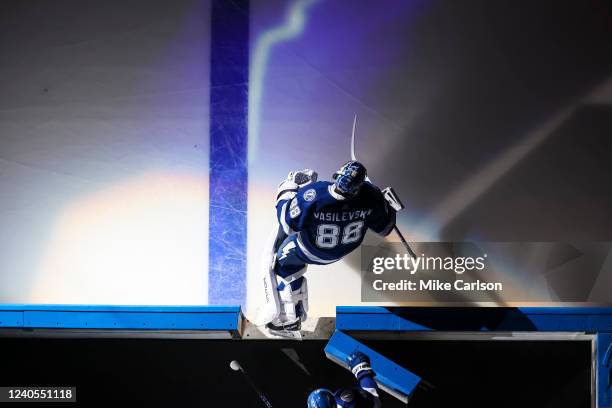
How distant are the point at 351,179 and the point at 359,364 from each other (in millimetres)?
865

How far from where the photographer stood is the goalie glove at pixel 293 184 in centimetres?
366

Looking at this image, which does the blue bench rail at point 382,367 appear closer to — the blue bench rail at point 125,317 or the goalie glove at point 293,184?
the blue bench rail at point 125,317

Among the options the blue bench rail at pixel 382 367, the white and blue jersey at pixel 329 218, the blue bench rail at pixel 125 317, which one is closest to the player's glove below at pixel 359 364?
the blue bench rail at pixel 382 367

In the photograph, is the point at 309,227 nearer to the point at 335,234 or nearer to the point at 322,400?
the point at 335,234

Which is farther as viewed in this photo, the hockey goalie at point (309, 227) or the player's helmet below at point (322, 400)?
the hockey goalie at point (309, 227)

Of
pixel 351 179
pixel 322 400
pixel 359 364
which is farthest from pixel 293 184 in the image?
pixel 322 400

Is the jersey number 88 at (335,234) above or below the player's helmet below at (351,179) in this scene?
below

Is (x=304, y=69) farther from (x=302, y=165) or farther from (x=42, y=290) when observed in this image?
(x=42, y=290)

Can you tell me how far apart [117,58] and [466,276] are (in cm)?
258

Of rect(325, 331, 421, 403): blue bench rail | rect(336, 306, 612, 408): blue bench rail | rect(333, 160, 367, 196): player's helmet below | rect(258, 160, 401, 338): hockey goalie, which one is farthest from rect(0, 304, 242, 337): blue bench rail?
rect(333, 160, 367, 196): player's helmet below

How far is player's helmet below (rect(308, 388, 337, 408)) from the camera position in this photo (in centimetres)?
331

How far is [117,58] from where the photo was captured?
16.2 ft

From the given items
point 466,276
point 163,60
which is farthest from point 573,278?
point 163,60

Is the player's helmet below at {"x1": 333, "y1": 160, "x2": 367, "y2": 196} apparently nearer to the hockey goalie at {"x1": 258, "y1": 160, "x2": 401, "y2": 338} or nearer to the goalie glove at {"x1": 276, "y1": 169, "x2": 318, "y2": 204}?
the hockey goalie at {"x1": 258, "y1": 160, "x2": 401, "y2": 338}
